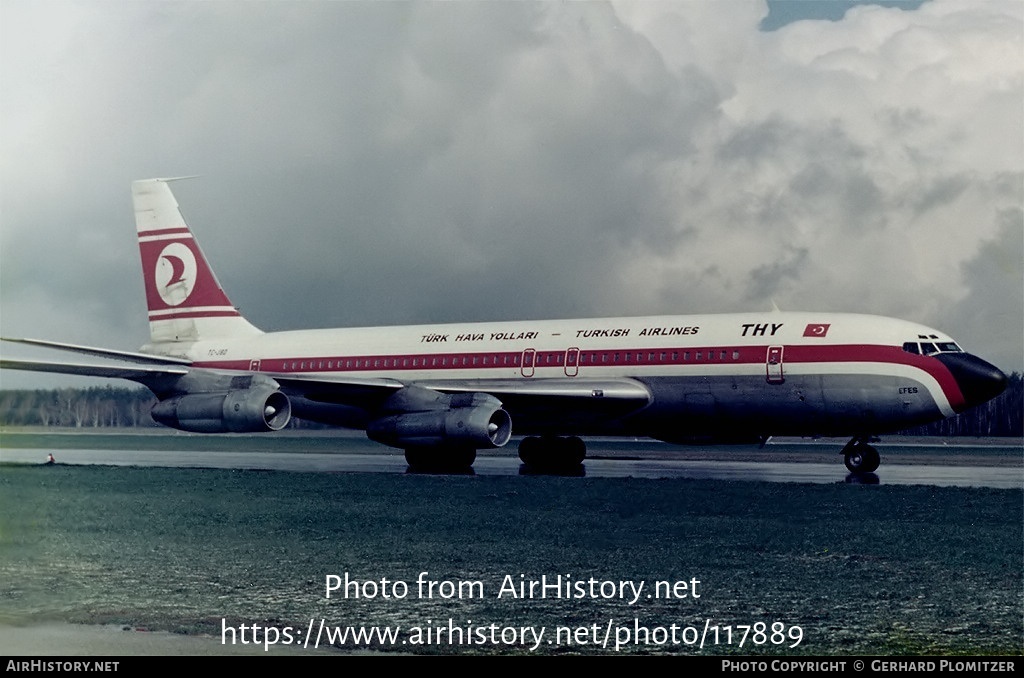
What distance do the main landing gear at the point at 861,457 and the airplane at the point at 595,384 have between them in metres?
0.03

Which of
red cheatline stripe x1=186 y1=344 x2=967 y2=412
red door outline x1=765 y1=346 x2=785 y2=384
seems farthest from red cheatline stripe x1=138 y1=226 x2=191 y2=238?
red door outline x1=765 y1=346 x2=785 y2=384

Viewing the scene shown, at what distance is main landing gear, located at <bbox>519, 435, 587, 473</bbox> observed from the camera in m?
31.5

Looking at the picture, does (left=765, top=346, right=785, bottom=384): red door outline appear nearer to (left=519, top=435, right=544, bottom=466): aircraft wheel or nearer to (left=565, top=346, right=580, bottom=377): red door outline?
(left=565, top=346, right=580, bottom=377): red door outline

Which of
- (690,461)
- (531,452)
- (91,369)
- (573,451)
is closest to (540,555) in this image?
(531,452)

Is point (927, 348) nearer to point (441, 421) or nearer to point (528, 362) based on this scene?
point (528, 362)

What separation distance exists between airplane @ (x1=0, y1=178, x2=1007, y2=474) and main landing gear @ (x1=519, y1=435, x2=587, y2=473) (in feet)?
0.13

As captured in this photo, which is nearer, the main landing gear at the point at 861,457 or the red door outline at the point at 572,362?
the main landing gear at the point at 861,457

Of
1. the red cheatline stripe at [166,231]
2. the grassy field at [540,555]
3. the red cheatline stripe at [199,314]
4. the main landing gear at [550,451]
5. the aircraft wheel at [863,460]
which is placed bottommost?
the grassy field at [540,555]

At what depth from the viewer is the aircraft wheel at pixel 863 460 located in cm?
2705

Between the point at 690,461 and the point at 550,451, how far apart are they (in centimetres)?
478

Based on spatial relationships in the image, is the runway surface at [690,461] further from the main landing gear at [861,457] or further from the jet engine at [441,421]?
the jet engine at [441,421]

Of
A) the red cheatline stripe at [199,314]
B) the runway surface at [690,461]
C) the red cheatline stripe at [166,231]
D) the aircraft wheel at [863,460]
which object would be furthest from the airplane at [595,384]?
the red cheatline stripe at [166,231]

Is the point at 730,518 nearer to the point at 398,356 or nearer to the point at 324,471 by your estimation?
the point at 324,471

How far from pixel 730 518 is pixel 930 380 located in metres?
9.94
